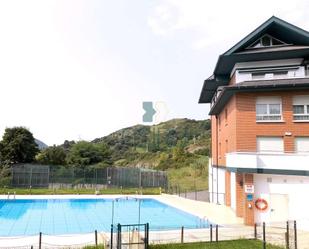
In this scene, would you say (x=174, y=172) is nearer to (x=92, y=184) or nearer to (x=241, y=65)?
(x=92, y=184)

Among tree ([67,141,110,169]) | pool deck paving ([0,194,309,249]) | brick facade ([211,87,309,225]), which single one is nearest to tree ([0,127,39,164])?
tree ([67,141,110,169])

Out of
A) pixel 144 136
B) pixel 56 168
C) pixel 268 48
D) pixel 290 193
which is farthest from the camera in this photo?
pixel 144 136

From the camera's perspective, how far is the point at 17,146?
4328 centimetres

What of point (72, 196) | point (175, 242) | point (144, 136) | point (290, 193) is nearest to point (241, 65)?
point (290, 193)

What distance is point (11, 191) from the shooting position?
102 feet

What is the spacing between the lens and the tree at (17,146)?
4300cm

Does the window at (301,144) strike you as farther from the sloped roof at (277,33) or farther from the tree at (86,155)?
the tree at (86,155)

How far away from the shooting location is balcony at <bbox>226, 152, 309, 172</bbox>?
17062mm

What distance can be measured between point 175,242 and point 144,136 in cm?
7404

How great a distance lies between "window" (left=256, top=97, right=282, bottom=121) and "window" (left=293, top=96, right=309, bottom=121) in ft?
2.72

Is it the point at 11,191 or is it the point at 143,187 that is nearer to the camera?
the point at 11,191

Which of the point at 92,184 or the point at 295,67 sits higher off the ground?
the point at 295,67

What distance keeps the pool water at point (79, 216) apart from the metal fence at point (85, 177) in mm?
7808

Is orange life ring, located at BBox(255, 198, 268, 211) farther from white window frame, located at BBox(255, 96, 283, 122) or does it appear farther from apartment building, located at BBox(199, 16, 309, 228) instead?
white window frame, located at BBox(255, 96, 283, 122)
